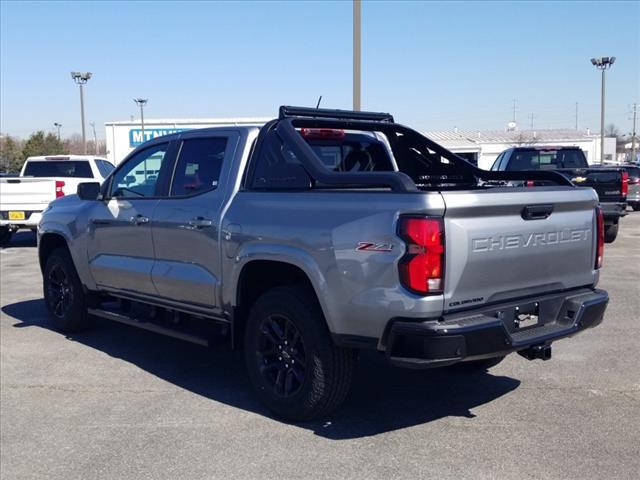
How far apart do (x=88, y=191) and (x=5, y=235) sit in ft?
33.6

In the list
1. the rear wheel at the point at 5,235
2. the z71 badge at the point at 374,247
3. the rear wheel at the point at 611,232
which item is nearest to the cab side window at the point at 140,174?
the z71 badge at the point at 374,247

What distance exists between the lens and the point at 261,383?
4.90m

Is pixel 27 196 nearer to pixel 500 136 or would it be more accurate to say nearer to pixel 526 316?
pixel 526 316

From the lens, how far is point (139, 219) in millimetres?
5980

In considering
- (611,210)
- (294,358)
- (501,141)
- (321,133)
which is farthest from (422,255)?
(501,141)

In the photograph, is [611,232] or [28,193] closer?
[28,193]

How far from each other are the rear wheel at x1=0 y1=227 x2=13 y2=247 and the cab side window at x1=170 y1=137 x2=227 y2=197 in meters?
10.5

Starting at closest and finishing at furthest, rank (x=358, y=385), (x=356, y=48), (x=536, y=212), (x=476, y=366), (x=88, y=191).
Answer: (x=536, y=212), (x=358, y=385), (x=476, y=366), (x=88, y=191), (x=356, y=48)

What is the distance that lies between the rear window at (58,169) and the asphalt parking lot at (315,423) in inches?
374

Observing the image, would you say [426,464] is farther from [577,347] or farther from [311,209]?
[577,347]

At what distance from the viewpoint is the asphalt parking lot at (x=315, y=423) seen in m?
4.09

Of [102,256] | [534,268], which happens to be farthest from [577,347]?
[102,256]

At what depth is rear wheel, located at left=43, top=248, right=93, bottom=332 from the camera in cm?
713

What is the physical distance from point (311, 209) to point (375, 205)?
0.54 meters
